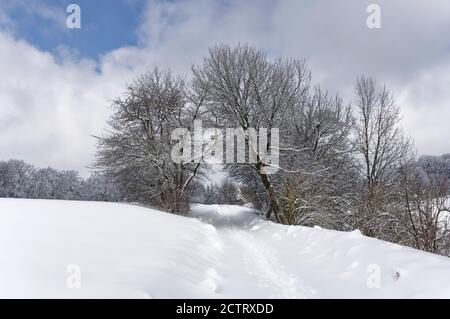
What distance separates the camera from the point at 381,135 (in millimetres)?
24984

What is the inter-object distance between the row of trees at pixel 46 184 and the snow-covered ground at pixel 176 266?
66751 mm

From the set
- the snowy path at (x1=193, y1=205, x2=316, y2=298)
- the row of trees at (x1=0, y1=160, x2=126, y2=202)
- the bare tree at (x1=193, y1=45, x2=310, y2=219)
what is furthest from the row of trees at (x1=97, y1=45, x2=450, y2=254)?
the row of trees at (x1=0, y1=160, x2=126, y2=202)

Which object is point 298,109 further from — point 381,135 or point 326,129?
point 381,135

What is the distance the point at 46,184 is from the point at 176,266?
89.7m

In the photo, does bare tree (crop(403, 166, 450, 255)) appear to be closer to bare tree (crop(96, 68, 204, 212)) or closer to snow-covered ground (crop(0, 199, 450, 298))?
snow-covered ground (crop(0, 199, 450, 298))

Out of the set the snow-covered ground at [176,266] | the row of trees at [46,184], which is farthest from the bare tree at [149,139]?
the row of trees at [46,184]

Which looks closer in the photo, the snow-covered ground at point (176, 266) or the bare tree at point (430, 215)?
the snow-covered ground at point (176, 266)

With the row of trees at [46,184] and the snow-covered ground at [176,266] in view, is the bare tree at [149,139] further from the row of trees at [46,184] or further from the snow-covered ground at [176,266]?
the row of trees at [46,184]

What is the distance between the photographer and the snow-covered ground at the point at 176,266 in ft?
13.9

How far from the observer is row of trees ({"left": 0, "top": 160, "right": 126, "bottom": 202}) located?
257 feet

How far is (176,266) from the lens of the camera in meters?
5.94

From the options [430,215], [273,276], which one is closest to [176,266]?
[273,276]
